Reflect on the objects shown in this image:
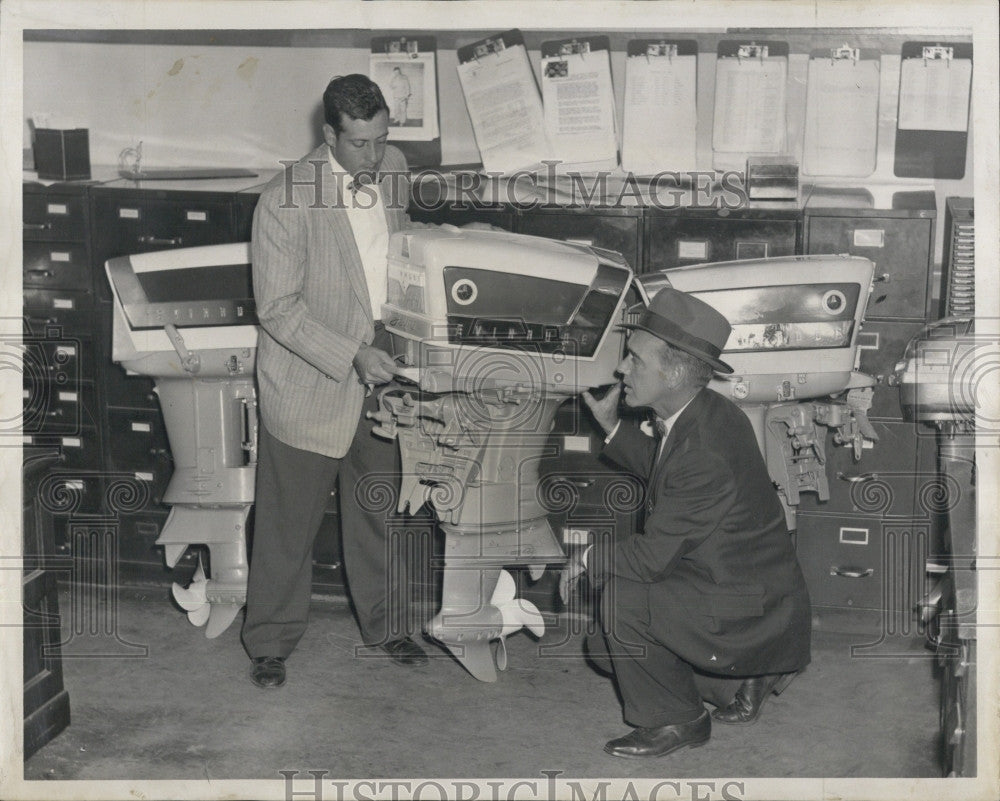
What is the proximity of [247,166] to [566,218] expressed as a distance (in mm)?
1232

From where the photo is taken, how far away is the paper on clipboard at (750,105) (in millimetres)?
4129

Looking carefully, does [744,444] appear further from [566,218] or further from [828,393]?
[566,218]

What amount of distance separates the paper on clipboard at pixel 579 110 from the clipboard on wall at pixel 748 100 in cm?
35

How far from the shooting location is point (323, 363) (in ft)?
11.1

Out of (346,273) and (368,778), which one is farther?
(346,273)

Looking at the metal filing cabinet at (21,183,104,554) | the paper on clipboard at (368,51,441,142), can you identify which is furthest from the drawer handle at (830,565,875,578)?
the metal filing cabinet at (21,183,104,554)

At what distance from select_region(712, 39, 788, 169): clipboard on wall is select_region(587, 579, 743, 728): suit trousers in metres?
1.71

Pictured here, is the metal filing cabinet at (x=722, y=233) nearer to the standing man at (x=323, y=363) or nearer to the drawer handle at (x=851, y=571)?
the standing man at (x=323, y=363)

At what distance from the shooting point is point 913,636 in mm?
3938

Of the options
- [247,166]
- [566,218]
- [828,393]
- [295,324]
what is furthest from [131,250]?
[828,393]

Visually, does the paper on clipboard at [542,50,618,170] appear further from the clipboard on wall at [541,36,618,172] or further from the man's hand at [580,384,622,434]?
the man's hand at [580,384,622,434]

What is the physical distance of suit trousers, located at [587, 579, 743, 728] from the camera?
3.11 metres

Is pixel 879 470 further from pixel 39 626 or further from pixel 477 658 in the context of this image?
pixel 39 626

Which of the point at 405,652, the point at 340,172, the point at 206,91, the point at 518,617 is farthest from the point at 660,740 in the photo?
the point at 206,91
